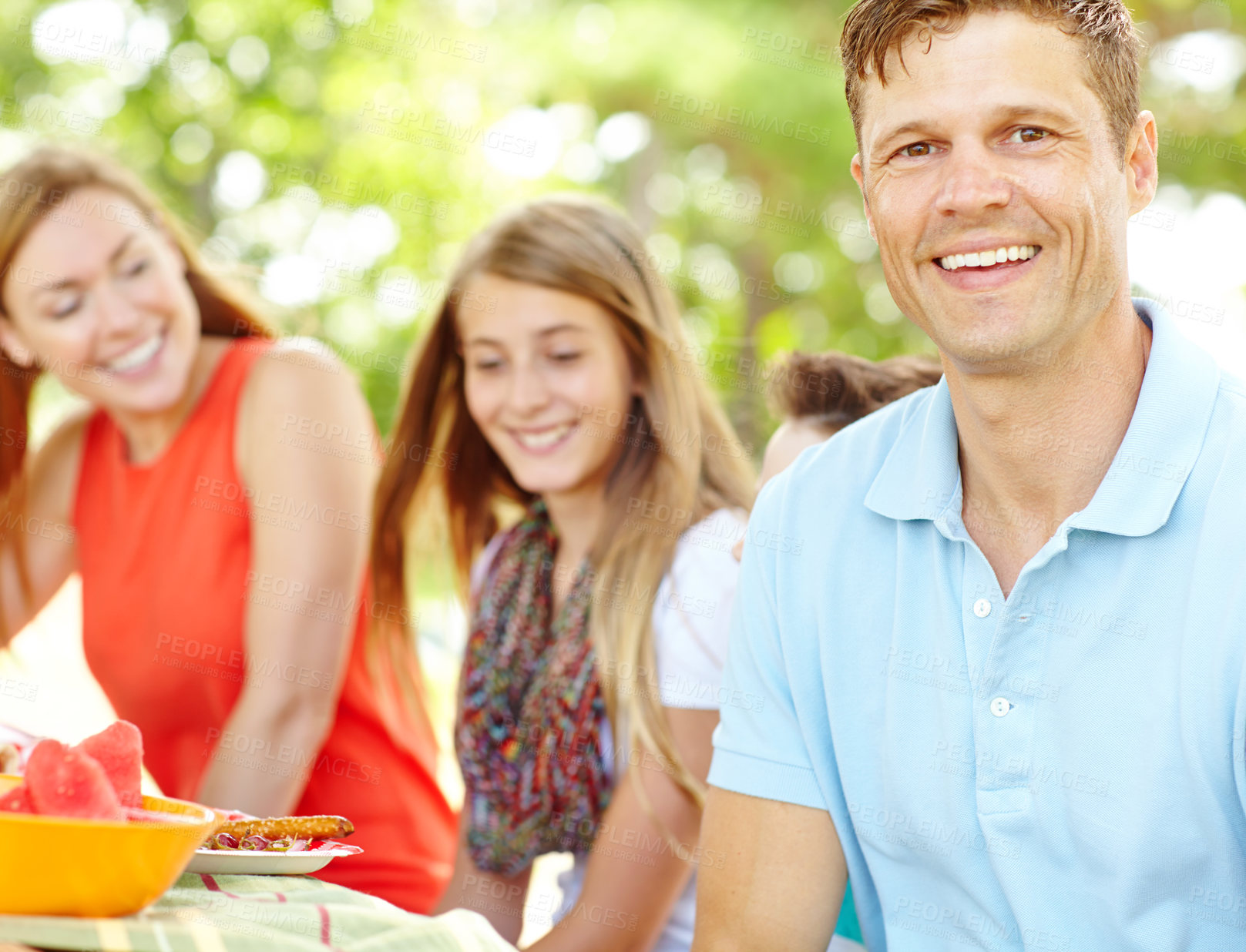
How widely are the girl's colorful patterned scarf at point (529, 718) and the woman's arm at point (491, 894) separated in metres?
0.04

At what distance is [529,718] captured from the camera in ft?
6.95

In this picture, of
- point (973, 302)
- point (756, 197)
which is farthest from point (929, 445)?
point (756, 197)

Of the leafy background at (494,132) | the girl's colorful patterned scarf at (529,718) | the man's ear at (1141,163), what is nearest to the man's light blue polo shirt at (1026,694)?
the man's ear at (1141,163)

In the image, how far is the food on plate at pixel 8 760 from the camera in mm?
1440

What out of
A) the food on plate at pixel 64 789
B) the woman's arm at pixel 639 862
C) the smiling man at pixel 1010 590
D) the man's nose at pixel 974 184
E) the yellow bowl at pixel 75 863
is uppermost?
the man's nose at pixel 974 184

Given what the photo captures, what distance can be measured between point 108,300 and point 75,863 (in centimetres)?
169

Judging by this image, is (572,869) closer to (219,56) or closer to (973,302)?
(973,302)

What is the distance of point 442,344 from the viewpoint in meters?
2.32

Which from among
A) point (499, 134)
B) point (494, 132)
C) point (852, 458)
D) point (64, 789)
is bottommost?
point (64, 789)

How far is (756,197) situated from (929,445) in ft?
26.0

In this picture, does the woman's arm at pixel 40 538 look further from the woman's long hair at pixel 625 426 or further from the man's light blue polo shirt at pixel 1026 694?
the man's light blue polo shirt at pixel 1026 694

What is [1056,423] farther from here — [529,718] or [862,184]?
[529,718]

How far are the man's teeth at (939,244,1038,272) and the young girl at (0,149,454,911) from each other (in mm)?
1392

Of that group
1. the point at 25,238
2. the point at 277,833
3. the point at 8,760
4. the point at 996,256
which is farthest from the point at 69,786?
the point at 25,238
